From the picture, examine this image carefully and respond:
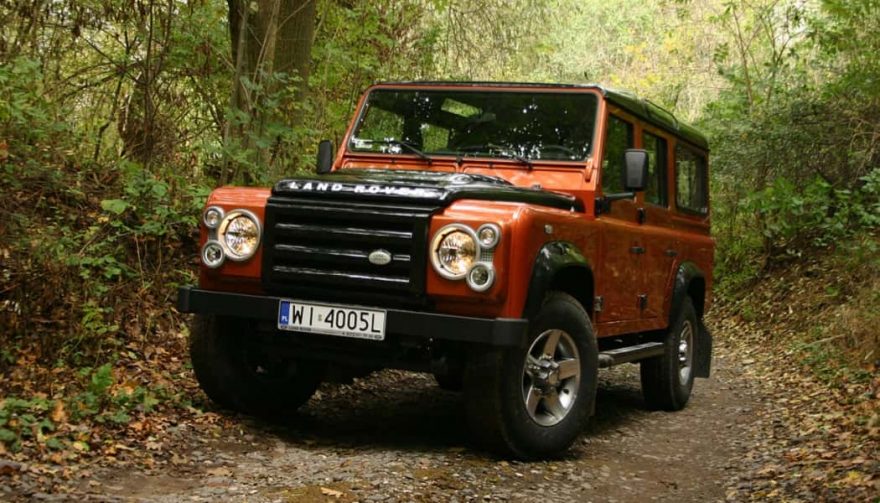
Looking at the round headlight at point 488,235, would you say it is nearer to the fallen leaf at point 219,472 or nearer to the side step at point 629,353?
the side step at point 629,353

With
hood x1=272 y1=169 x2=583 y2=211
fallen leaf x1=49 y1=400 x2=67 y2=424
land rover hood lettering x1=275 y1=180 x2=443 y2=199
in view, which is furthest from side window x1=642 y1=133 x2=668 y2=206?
fallen leaf x1=49 y1=400 x2=67 y2=424

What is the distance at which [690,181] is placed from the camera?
8211 millimetres

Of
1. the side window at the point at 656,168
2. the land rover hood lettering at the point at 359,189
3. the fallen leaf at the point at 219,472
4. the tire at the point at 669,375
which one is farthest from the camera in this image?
the tire at the point at 669,375

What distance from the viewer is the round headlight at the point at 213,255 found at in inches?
209

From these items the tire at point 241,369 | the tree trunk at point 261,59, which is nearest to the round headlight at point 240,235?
the tire at point 241,369

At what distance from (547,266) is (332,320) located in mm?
1173

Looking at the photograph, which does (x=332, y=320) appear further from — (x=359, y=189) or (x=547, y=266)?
(x=547, y=266)

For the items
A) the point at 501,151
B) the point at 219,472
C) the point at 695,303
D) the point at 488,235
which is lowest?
the point at 219,472

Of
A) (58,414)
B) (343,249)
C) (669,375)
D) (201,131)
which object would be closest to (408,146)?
(343,249)

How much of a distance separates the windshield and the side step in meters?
1.28

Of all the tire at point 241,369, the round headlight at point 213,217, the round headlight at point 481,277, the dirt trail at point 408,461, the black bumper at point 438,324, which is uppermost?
the round headlight at point 213,217

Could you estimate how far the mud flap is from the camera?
834cm

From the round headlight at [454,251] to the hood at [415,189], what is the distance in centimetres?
18

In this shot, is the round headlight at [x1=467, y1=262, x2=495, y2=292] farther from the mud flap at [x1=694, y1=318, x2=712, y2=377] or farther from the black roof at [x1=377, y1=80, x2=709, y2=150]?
the mud flap at [x1=694, y1=318, x2=712, y2=377]
